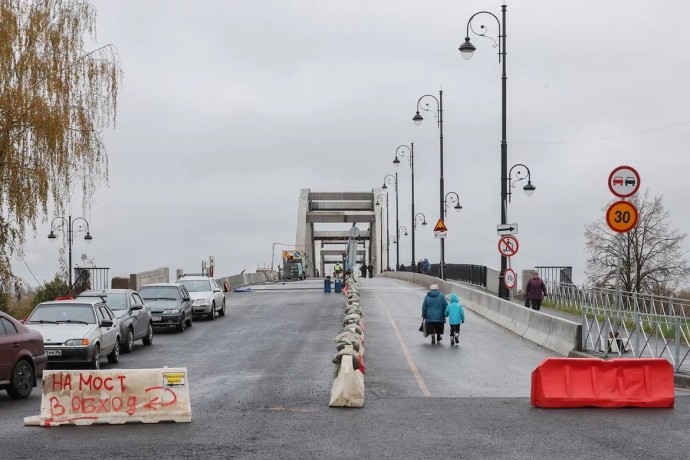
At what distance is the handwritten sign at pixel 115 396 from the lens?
1373 cm

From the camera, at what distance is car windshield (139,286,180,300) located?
108ft

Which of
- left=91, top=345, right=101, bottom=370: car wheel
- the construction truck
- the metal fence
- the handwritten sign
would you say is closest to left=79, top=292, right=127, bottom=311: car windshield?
left=91, top=345, right=101, bottom=370: car wheel

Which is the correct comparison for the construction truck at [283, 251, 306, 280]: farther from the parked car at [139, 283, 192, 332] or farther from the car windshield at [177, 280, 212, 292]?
the parked car at [139, 283, 192, 332]

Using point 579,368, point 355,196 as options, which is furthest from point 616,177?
point 355,196

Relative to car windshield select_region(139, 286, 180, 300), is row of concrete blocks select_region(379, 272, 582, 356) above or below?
below

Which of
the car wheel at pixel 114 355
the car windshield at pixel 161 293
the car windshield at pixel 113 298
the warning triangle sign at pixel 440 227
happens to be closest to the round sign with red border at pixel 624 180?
the car wheel at pixel 114 355

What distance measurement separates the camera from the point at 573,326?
79.0ft

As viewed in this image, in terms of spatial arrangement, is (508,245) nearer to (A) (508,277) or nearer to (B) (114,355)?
(A) (508,277)

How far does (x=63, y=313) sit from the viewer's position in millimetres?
22219

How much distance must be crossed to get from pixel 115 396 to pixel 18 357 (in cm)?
358

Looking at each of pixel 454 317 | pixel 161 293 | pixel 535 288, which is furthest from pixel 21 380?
pixel 535 288

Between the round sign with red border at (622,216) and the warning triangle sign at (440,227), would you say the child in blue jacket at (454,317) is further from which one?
the warning triangle sign at (440,227)

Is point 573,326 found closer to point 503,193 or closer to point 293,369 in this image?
point 293,369

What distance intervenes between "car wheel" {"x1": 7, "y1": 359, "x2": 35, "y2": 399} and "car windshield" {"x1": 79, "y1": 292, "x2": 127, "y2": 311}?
8.69m
